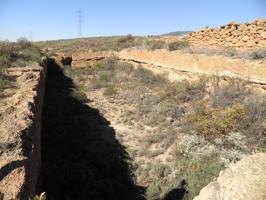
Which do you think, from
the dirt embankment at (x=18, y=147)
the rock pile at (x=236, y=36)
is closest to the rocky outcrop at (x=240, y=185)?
the dirt embankment at (x=18, y=147)

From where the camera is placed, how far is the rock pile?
562 inches

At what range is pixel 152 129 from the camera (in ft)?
38.0

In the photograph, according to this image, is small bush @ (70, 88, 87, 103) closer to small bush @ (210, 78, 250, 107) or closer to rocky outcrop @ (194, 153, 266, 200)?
small bush @ (210, 78, 250, 107)

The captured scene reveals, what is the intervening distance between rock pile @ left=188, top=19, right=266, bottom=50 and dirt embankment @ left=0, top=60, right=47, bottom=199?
10074mm

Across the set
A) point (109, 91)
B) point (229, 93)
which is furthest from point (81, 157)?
point (109, 91)

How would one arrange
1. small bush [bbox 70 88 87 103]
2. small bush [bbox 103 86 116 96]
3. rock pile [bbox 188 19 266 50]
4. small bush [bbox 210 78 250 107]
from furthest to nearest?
small bush [bbox 103 86 116 96], small bush [bbox 70 88 87 103], rock pile [bbox 188 19 266 50], small bush [bbox 210 78 250 107]

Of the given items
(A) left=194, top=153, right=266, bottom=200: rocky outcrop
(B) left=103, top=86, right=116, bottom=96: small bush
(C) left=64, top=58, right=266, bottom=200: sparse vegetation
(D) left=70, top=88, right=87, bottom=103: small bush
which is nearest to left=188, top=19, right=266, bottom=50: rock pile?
(C) left=64, top=58, right=266, bottom=200: sparse vegetation

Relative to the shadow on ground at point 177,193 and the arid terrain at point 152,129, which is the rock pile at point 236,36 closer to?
the arid terrain at point 152,129

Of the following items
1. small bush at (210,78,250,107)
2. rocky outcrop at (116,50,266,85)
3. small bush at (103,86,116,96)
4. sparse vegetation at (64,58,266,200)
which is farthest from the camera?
small bush at (103,86,116,96)

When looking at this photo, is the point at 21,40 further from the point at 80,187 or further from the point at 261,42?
the point at 80,187

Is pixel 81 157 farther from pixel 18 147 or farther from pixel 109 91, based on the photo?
pixel 109 91

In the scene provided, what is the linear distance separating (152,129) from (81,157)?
3159 mm

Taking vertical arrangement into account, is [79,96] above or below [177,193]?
above

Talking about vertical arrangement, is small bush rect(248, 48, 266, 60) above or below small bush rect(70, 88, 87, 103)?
above
